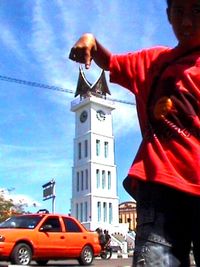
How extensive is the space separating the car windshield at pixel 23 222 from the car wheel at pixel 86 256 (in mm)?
1565

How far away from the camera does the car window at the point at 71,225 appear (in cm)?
1286

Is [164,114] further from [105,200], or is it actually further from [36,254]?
[105,200]

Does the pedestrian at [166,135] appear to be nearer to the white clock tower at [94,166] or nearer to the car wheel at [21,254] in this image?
the car wheel at [21,254]

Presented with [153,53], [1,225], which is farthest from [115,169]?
[153,53]

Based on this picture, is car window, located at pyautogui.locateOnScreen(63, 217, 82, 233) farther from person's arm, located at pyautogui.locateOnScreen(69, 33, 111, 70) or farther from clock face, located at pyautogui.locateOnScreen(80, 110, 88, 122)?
clock face, located at pyautogui.locateOnScreen(80, 110, 88, 122)

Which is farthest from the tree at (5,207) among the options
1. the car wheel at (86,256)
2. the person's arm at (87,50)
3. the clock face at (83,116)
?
the clock face at (83,116)

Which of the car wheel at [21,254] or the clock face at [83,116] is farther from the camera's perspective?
the clock face at [83,116]

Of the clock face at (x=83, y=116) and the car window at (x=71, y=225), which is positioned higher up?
the clock face at (x=83, y=116)

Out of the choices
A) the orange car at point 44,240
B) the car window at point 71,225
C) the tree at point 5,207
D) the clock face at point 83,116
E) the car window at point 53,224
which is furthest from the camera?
the clock face at point 83,116

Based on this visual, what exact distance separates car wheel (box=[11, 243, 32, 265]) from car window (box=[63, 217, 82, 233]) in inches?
56.2

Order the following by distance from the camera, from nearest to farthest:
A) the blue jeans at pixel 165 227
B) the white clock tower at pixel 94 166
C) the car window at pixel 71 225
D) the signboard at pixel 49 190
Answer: the blue jeans at pixel 165 227, the car window at pixel 71 225, the signboard at pixel 49 190, the white clock tower at pixel 94 166

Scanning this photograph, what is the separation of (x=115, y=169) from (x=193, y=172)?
85.0m

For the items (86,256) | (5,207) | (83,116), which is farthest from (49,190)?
(86,256)

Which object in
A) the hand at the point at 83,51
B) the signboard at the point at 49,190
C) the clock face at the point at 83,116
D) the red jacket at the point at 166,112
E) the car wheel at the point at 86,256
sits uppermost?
the clock face at the point at 83,116
